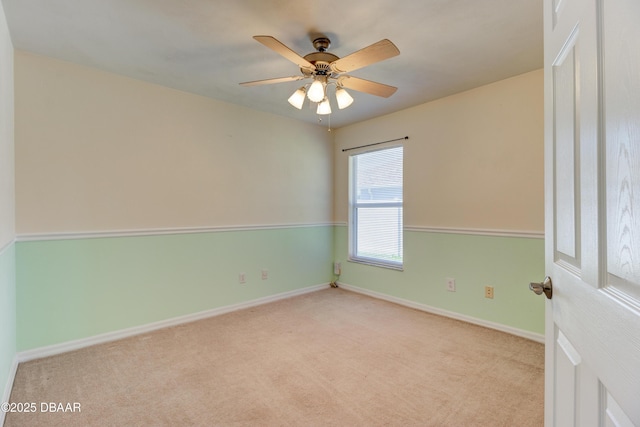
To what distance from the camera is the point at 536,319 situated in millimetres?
2584

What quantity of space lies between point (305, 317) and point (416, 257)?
1.40 m

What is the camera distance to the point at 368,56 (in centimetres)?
173

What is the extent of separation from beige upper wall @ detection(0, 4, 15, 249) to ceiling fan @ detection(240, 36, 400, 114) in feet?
4.73

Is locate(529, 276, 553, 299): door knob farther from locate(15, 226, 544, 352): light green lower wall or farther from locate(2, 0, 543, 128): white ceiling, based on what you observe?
locate(15, 226, 544, 352): light green lower wall

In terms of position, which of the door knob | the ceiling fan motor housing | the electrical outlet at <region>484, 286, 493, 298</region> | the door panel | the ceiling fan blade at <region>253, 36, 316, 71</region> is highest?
the ceiling fan motor housing

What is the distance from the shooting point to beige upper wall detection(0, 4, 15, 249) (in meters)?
1.74

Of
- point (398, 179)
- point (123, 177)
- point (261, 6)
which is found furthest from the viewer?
point (398, 179)

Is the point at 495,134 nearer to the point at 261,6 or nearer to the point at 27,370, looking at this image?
the point at 261,6

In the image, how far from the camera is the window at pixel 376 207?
3699mm

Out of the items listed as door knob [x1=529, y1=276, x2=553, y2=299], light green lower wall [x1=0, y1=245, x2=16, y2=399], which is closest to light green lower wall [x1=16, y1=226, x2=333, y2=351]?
light green lower wall [x1=0, y1=245, x2=16, y2=399]

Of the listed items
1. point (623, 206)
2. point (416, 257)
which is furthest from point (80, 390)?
point (416, 257)

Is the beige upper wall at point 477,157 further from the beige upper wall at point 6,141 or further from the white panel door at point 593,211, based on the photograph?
the beige upper wall at point 6,141

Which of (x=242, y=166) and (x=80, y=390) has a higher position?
(x=242, y=166)

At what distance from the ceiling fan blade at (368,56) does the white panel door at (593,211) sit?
77 cm
